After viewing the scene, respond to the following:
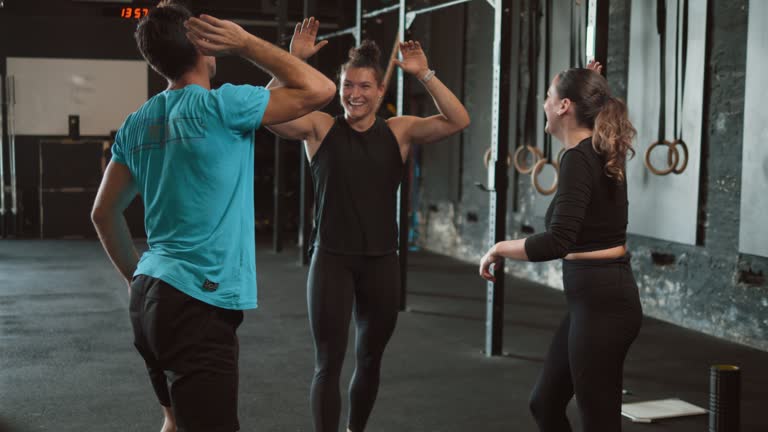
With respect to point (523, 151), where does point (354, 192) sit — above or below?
below

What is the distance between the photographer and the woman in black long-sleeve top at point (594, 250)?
202 cm

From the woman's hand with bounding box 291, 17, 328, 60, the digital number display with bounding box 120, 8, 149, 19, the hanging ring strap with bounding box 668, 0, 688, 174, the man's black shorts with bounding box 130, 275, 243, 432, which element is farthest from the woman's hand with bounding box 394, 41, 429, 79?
the digital number display with bounding box 120, 8, 149, 19

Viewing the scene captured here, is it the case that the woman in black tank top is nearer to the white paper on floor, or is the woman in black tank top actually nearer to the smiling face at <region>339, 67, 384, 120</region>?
the smiling face at <region>339, 67, 384, 120</region>

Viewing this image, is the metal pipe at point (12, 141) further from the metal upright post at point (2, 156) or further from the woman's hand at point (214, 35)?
the woman's hand at point (214, 35)

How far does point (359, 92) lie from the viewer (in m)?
2.77

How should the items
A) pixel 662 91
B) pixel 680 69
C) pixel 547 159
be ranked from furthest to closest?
pixel 547 159, pixel 680 69, pixel 662 91

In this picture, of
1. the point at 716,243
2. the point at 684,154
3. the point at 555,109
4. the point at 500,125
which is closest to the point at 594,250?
the point at 555,109

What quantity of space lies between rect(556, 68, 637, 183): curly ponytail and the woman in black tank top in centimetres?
72

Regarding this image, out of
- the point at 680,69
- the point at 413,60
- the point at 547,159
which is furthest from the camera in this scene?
the point at 547,159

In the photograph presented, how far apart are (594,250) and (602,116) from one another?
1.14ft

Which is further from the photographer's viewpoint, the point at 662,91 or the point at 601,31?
the point at 662,91

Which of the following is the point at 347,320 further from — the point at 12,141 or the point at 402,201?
the point at 12,141

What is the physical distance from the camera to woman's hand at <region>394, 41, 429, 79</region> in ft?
9.16

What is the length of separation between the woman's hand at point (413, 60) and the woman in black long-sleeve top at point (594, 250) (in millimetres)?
785
